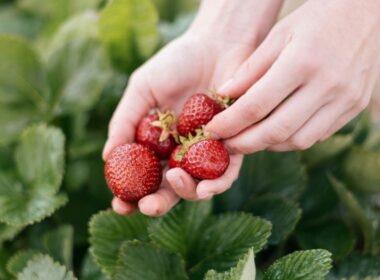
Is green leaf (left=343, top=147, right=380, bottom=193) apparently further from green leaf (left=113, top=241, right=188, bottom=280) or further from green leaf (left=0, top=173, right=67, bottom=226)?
green leaf (left=0, top=173, right=67, bottom=226)

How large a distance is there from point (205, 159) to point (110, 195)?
448 millimetres

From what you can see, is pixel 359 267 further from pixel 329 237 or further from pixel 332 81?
pixel 332 81

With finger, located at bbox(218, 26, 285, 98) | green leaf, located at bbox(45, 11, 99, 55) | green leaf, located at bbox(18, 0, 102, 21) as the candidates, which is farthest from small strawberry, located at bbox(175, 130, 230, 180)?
green leaf, located at bbox(18, 0, 102, 21)

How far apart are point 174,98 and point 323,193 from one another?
0.41 metres

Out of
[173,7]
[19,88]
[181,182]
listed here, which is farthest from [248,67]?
[173,7]

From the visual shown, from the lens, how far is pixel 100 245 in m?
1.02

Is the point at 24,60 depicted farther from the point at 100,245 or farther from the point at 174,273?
the point at 174,273

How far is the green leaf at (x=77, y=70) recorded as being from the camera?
4.35 ft

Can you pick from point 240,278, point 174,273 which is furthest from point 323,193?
point 240,278

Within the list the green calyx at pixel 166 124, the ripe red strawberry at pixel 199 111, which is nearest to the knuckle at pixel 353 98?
the ripe red strawberry at pixel 199 111

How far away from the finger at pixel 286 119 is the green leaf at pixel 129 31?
0.50m

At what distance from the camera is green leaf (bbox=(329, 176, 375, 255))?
1.06 m

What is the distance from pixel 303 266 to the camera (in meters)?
0.83

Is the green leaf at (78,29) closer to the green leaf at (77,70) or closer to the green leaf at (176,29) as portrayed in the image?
the green leaf at (77,70)
